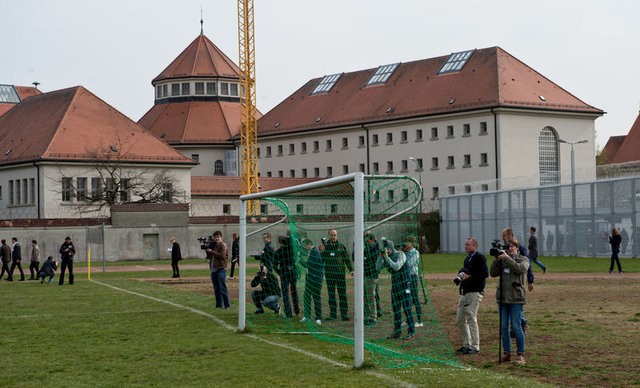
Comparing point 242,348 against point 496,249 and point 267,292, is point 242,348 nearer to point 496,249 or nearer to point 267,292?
point 496,249

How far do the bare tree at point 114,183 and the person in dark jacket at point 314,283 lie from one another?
63346mm

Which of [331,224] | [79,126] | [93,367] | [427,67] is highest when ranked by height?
[427,67]

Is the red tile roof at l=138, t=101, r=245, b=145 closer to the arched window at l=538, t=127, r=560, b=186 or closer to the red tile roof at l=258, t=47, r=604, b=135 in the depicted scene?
the red tile roof at l=258, t=47, r=604, b=135

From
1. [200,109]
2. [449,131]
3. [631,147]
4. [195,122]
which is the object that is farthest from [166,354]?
[631,147]

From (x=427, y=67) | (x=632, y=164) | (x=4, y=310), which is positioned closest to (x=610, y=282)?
(x=4, y=310)

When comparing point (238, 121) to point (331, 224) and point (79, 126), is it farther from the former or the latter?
point (331, 224)

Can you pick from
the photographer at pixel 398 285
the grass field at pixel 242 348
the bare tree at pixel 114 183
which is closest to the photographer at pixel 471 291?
the grass field at pixel 242 348

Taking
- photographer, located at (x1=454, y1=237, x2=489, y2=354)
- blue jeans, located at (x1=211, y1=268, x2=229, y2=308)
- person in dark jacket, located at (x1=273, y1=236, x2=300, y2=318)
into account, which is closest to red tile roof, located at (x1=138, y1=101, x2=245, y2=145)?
blue jeans, located at (x1=211, y1=268, x2=229, y2=308)

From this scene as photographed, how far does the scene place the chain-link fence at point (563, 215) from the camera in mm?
56781

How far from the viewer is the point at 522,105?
93.2 metres

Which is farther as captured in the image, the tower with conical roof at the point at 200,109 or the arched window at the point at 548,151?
the tower with conical roof at the point at 200,109

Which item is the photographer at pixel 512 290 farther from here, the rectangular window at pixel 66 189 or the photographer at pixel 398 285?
the rectangular window at pixel 66 189

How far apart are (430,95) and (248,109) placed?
1798cm

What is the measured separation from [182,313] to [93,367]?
9.50 meters
